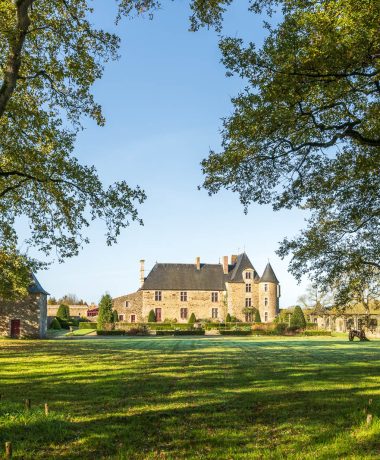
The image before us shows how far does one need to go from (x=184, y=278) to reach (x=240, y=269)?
7.96 meters

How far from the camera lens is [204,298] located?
6512 cm

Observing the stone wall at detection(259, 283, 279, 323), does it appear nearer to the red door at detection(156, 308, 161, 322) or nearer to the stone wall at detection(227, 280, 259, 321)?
the stone wall at detection(227, 280, 259, 321)

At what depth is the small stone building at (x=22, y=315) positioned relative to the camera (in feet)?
130

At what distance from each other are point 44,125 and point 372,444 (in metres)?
13.8

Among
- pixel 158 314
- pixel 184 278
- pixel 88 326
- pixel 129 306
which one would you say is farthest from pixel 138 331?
pixel 184 278

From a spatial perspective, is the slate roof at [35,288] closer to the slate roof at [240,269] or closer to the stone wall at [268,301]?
the slate roof at [240,269]

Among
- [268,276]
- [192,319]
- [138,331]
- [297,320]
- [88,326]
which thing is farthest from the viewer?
[268,276]

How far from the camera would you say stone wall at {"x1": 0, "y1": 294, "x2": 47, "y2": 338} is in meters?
39.6

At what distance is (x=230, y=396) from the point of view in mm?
9312

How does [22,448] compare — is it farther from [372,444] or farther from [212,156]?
[212,156]

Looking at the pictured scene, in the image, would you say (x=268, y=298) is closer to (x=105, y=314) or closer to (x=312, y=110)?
(x=105, y=314)

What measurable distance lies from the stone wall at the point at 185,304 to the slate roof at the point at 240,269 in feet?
8.11

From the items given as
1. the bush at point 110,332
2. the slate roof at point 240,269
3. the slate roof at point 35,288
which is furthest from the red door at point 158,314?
the slate roof at point 35,288

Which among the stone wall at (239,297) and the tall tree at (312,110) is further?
the stone wall at (239,297)
